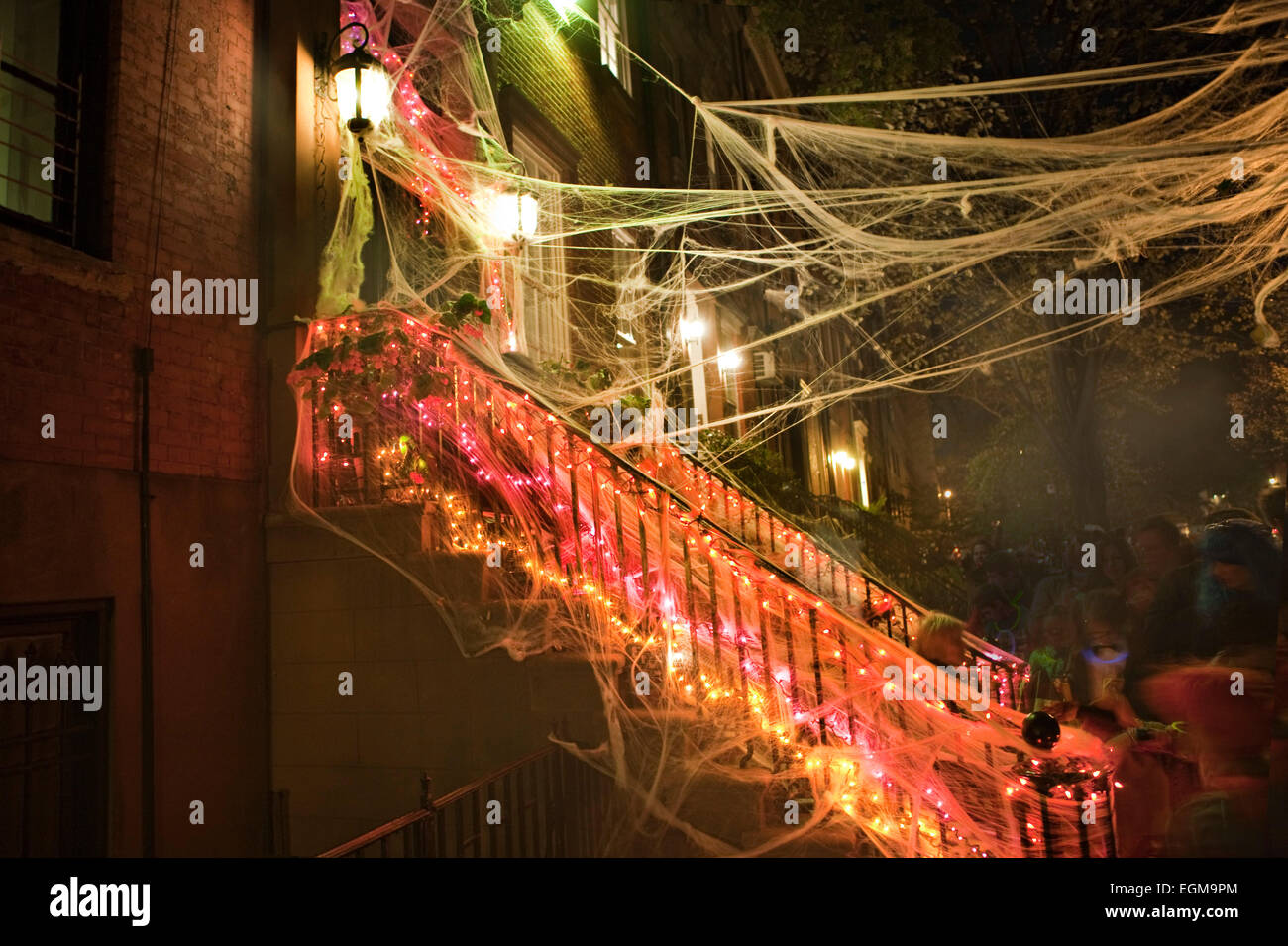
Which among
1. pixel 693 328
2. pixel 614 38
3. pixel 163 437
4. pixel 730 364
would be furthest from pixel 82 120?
pixel 730 364

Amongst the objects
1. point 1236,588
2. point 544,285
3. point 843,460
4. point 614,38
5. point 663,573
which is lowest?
point 1236,588

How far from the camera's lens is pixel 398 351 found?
605 centimetres

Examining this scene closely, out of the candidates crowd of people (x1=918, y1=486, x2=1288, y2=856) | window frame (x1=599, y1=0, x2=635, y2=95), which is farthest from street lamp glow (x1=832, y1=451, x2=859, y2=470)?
crowd of people (x1=918, y1=486, x2=1288, y2=856)

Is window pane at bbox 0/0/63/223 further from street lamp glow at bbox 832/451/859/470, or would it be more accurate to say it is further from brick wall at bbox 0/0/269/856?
street lamp glow at bbox 832/451/859/470

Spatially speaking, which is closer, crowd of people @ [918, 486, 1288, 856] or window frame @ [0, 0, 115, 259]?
crowd of people @ [918, 486, 1288, 856]

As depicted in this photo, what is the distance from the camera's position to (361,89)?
6273 mm

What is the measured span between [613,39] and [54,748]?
42.8ft

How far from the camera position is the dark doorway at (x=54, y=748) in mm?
4746

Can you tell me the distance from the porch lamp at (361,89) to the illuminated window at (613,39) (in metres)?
7.95

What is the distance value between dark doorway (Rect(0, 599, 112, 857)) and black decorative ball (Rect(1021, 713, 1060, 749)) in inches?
210

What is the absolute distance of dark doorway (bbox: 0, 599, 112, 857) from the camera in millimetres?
4746

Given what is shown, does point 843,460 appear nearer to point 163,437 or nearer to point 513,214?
point 513,214

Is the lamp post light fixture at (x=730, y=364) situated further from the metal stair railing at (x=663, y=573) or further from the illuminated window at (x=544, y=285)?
the metal stair railing at (x=663, y=573)
